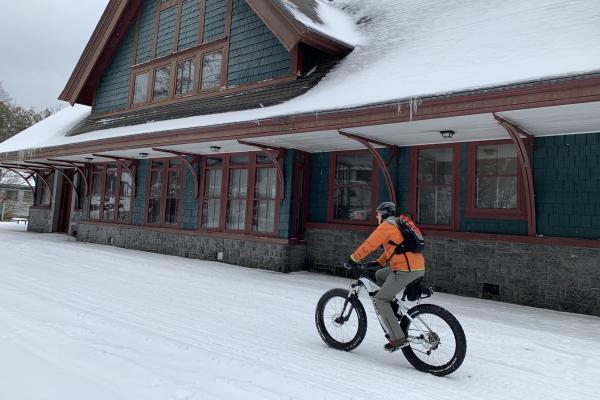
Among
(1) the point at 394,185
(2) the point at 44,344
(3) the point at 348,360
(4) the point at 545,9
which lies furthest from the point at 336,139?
(2) the point at 44,344

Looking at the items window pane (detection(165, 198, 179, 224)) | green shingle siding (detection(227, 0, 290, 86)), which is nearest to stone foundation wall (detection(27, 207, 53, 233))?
window pane (detection(165, 198, 179, 224))

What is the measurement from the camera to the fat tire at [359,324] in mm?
4574

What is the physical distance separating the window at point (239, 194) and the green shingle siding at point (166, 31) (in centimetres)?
476

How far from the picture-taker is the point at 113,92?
658 inches

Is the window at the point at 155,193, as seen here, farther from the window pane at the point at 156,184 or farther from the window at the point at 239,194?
the window at the point at 239,194

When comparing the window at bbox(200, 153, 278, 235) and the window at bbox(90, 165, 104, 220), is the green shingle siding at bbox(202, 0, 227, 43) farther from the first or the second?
the window at bbox(90, 165, 104, 220)

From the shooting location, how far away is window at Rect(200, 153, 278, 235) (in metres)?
11.1

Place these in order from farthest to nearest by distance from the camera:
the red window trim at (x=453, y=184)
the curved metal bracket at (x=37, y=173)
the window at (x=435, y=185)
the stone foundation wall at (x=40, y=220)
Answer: the stone foundation wall at (x=40, y=220) < the curved metal bracket at (x=37, y=173) < the window at (x=435, y=185) < the red window trim at (x=453, y=184)

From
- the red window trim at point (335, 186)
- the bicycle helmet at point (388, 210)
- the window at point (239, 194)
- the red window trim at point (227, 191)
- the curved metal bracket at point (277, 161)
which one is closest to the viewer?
the bicycle helmet at point (388, 210)

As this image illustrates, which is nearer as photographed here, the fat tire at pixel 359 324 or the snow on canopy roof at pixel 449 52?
the fat tire at pixel 359 324

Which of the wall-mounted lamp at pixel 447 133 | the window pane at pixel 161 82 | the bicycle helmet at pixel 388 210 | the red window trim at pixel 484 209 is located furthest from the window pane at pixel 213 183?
the bicycle helmet at pixel 388 210

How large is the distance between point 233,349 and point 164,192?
9.85 metres

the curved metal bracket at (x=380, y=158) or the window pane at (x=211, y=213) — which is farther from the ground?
the curved metal bracket at (x=380, y=158)

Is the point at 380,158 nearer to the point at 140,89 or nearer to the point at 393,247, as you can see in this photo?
the point at 393,247
